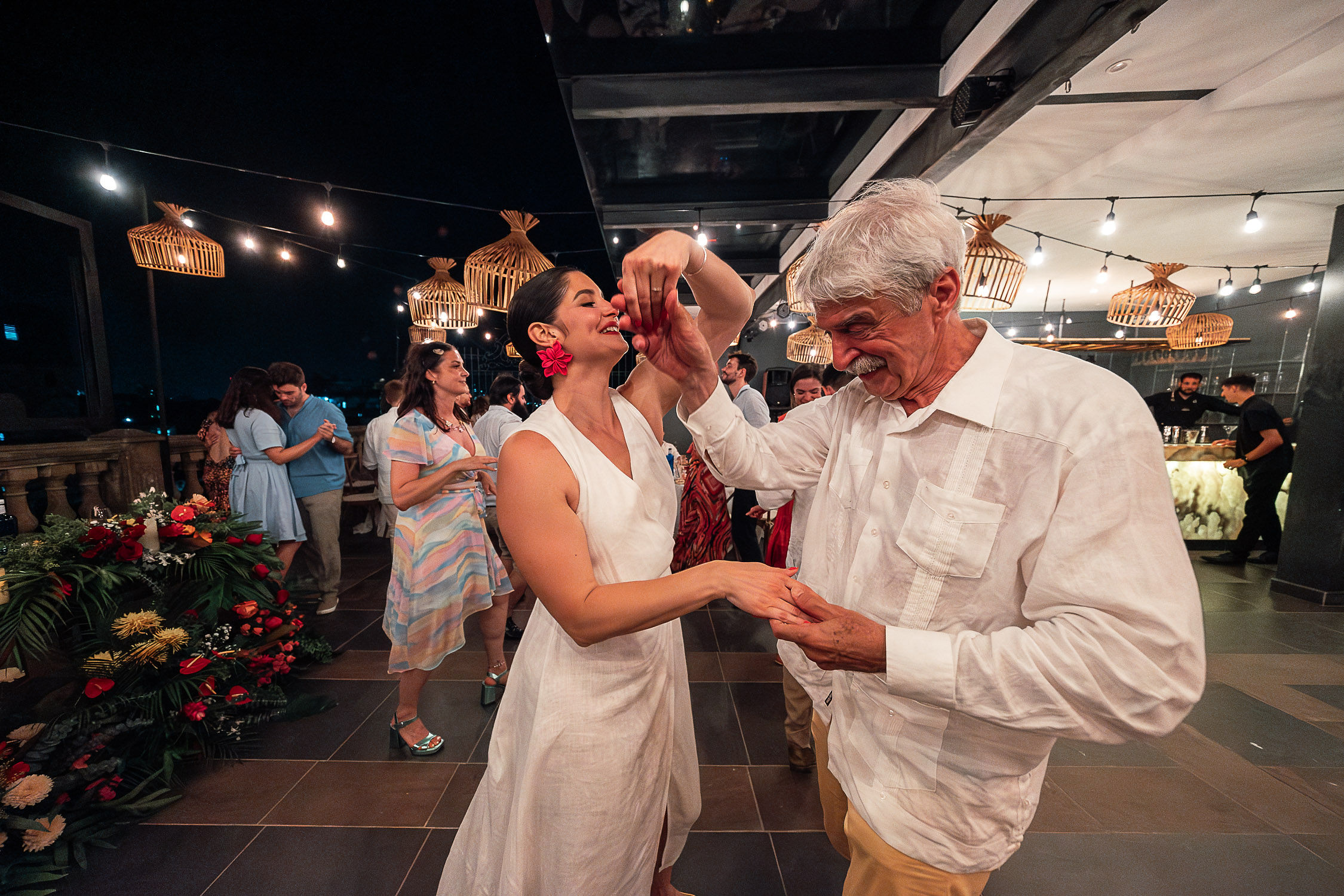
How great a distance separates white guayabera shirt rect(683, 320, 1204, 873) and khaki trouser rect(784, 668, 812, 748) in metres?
1.21

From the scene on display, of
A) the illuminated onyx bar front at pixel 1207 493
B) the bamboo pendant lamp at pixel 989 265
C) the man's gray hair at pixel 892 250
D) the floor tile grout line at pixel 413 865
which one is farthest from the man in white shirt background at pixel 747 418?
the illuminated onyx bar front at pixel 1207 493

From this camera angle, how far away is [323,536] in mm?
4156

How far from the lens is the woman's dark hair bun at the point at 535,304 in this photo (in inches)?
53.6

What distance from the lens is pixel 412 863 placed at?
6.29ft

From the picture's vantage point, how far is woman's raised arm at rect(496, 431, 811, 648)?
94cm

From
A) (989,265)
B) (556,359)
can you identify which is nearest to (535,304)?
(556,359)

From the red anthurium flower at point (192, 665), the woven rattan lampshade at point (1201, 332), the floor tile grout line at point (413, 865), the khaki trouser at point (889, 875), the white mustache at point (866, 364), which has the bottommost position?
the floor tile grout line at point (413, 865)

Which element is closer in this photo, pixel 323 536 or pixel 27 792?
pixel 27 792

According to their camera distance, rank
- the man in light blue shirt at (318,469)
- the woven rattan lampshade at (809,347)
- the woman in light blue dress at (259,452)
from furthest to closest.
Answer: the woven rattan lampshade at (809,347)
the man in light blue shirt at (318,469)
the woman in light blue dress at (259,452)

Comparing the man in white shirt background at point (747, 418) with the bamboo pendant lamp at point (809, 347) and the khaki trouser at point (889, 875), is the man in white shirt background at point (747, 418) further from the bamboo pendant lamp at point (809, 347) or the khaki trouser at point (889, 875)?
the khaki trouser at point (889, 875)

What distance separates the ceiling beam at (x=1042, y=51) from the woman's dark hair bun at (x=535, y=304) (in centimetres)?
236

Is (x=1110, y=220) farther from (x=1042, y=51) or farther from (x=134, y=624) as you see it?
(x=134, y=624)

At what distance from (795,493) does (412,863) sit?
2.12 m

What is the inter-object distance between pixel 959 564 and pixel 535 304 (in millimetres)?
1202
